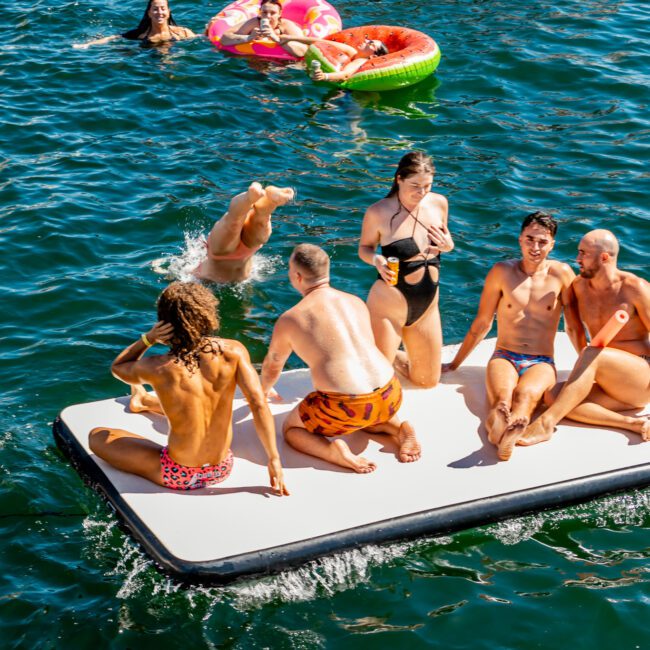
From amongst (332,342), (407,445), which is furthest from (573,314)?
(332,342)

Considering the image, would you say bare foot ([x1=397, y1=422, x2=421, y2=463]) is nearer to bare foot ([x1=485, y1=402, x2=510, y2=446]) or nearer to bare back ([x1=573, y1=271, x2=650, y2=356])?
bare foot ([x1=485, y1=402, x2=510, y2=446])

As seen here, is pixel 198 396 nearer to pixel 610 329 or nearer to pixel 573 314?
pixel 610 329

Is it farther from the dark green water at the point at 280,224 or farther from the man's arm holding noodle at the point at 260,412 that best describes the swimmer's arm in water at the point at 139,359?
the dark green water at the point at 280,224

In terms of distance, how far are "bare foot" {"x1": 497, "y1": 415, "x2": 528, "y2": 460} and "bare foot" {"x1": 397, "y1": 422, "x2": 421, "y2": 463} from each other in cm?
55

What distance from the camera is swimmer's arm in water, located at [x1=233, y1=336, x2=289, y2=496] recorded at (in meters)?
6.15

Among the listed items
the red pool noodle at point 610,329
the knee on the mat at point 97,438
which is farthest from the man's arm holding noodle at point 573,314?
the knee on the mat at point 97,438

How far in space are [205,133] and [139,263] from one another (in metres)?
3.23

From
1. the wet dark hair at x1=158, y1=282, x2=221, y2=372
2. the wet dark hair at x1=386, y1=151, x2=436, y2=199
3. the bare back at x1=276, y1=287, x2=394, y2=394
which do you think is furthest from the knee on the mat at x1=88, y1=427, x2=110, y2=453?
the wet dark hair at x1=386, y1=151, x2=436, y2=199

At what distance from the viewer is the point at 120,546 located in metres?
6.58

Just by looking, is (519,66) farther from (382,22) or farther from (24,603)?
(24,603)

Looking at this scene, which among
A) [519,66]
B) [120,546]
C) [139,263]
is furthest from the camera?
[519,66]

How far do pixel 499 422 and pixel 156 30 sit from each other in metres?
9.91

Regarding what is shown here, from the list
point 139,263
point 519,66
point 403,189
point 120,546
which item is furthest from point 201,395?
point 519,66

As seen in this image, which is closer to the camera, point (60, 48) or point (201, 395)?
point (201, 395)
